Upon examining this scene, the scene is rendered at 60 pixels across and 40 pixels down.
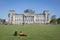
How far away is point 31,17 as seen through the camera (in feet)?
402

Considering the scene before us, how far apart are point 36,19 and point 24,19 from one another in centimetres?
865

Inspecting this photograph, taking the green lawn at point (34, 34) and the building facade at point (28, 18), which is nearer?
the green lawn at point (34, 34)

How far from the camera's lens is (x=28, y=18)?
122 m

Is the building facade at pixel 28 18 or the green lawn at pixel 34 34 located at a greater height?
the building facade at pixel 28 18

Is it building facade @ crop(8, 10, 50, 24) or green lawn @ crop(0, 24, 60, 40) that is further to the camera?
building facade @ crop(8, 10, 50, 24)

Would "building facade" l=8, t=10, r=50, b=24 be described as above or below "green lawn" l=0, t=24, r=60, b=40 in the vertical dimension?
above

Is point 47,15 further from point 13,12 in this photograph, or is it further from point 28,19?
point 13,12

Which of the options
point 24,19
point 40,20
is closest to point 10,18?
point 24,19

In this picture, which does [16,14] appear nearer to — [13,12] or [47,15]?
[13,12]

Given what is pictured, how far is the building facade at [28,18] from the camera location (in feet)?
396

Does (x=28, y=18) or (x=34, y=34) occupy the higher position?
(x=28, y=18)

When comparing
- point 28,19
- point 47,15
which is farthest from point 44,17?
point 28,19

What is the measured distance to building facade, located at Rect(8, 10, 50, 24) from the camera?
121m

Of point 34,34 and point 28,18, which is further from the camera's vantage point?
point 28,18
